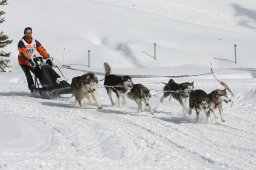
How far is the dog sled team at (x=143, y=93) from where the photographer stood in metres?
9.95

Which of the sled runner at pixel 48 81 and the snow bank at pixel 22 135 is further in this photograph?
the sled runner at pixel 48 81

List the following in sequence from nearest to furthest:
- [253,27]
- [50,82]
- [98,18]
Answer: [50,82], [98,18], [253,27]

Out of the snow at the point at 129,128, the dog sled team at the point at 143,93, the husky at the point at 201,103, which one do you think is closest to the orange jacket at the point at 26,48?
the snow at the point at 129,128

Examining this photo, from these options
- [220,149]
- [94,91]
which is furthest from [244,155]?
[94,91]

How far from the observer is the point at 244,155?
Answer: 7566mm

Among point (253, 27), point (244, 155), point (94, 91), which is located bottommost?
point (244, 155)

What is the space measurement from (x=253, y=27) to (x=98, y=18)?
468 inches

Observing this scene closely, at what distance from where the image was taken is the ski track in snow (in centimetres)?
665

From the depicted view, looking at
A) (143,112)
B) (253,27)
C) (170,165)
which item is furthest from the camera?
(253,27)

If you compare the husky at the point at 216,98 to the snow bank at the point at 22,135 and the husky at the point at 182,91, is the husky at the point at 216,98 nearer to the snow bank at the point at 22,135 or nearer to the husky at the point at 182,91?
the husky at the point at 182,91

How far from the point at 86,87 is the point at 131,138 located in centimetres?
307

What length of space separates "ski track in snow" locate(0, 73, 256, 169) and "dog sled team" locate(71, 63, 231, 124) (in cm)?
23

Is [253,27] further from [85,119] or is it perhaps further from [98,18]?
[85,119]

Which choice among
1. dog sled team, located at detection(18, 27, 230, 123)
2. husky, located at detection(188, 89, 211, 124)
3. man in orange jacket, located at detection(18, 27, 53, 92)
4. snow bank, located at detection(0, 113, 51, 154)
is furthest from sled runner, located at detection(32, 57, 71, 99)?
husky, located at detection(188, 89, 211, 124)
